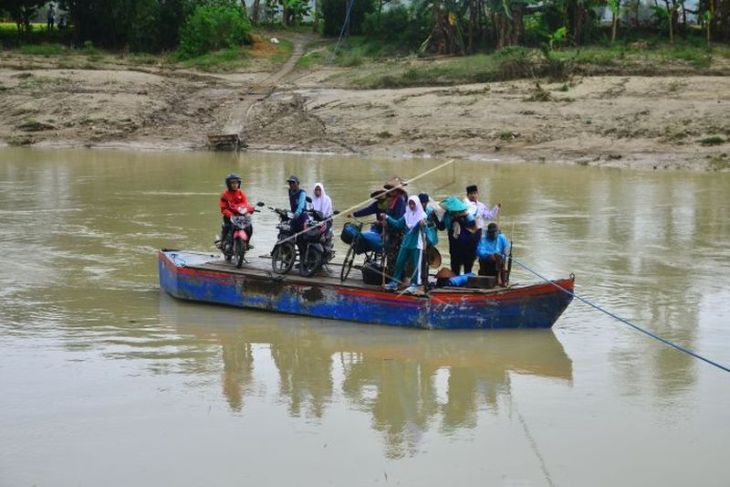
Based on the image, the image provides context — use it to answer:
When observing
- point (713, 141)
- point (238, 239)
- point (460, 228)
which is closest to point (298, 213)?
point (238, 239)

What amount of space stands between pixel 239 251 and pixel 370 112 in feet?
61.3

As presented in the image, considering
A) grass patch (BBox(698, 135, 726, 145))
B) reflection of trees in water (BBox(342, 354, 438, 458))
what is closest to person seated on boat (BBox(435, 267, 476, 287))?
reflection of trees in water (BBox(342, 354, 438, 458))

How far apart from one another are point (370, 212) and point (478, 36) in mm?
25962

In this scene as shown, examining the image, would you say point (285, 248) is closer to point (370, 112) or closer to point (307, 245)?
point (307, 245)

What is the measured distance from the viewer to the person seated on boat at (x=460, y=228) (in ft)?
36.9

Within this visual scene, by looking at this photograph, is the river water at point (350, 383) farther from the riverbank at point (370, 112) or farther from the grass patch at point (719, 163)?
the riverbank at point (370, 112)

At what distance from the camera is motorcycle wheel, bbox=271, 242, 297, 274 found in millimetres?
11812

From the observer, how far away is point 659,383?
9539mm

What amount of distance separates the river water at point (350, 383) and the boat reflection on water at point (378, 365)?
0.03m

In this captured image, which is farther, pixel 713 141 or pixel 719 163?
pixel 713 141

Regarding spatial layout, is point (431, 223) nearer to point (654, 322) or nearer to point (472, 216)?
point (472, 216)

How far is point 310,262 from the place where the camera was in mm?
11773

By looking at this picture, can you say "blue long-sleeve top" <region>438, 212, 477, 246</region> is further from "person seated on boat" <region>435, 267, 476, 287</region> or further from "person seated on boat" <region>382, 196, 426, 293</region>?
"person seated on boat" <region>382, 196, 426, 293</region>

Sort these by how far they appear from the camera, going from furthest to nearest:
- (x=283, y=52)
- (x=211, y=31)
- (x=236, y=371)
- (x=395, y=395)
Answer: (x=283, y=52) → (x=211, y=31) → (x=236, y=371) → (x=395, y=395)
